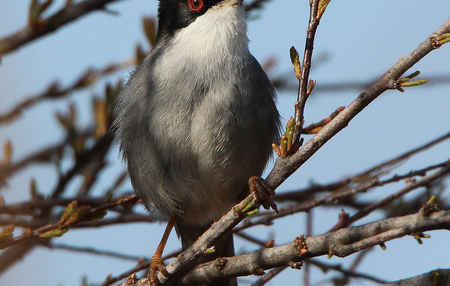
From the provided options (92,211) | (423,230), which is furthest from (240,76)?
(423,230)

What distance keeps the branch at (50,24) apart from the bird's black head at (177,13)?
0.79m

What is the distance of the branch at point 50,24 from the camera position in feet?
13.8

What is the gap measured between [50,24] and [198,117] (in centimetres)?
147

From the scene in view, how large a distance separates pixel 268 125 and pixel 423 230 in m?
2.45

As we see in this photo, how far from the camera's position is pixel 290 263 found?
9.71ft

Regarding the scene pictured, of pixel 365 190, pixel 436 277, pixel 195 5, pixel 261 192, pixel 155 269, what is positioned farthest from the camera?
pixel 195 5

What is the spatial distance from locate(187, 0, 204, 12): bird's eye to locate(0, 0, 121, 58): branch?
811 mm

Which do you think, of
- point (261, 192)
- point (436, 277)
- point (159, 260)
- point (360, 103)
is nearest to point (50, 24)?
point (159, 260)

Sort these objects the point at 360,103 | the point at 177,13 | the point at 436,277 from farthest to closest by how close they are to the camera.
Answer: the point at 177,13 < the point at 360,103 < the point at 436,277

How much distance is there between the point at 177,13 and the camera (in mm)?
5062

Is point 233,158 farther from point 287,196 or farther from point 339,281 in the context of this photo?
point 339,281

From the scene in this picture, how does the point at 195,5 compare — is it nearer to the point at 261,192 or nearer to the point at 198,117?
the point at 198,117

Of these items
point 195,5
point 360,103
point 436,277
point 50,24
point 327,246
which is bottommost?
point 436,277

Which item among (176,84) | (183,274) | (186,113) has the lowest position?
(183,274)
